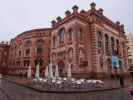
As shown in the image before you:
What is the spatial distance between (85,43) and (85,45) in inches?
17.3

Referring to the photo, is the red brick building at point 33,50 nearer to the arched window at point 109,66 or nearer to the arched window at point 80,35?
the arched window at point 80,35

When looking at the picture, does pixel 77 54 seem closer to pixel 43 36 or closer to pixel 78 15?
pixel 78 15

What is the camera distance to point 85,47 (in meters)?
33.2

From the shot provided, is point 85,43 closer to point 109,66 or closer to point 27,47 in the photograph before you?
point 109,66

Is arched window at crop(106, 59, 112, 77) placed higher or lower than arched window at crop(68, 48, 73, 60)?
lower

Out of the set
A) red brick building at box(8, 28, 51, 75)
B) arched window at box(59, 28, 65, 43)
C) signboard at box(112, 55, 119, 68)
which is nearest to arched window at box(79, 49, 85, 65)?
arched window at box(59, 28, 65, 43)

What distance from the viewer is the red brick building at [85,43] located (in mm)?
31547

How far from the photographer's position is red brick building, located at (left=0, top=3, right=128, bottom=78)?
1249 inches

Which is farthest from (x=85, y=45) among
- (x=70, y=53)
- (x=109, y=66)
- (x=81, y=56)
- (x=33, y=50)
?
(x=33, y=50)

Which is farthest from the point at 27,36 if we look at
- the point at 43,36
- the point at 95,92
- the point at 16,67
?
the point at 95,92

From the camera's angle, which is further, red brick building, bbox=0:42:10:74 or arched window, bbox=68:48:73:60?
red brick building, bbox=0:42:10:74

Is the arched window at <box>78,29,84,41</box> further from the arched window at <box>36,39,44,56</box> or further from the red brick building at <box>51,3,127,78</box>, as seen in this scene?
the arched window at <box>36,39,44,56</box>

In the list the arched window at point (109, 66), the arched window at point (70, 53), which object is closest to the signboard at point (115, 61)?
the arched window at point (109, 66)

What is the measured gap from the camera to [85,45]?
109 feet
